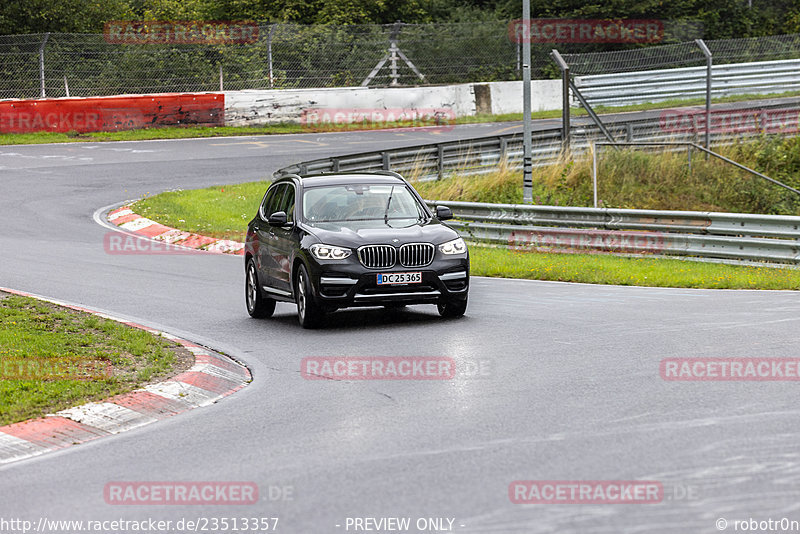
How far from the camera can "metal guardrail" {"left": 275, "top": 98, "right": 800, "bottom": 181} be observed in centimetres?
2684

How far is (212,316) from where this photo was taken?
14.0 m

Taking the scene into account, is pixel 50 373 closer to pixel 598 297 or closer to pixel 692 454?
pixel 692 454

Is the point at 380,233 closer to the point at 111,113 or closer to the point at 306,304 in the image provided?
the point at 306,304

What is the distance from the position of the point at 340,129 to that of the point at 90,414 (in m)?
32.0

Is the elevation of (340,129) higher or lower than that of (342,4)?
lower

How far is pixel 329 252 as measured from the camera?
41.0 feet

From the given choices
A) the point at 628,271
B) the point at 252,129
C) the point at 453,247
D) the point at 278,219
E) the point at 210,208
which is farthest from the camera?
the point at 252,129

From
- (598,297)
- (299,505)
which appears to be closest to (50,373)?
(299,505)

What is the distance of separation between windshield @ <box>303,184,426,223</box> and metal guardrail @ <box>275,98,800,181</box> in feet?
39.7

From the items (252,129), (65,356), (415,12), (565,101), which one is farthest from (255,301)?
(415,12)

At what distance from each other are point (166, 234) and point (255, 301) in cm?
916

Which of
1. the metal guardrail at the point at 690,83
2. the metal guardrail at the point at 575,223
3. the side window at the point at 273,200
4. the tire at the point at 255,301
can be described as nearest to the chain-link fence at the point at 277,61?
the metal guardrail at the point at 690,83

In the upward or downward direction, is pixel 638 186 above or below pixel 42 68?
below

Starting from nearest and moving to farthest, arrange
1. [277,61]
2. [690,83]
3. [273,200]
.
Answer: [273,200] < [277,61] < [690,83]
